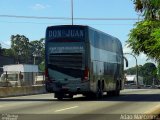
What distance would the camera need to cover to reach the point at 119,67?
1575 inches

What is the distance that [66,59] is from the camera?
3006cm

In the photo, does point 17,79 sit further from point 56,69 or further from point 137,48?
point 137,48

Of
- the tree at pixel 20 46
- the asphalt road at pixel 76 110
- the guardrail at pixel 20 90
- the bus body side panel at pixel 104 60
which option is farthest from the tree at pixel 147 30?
the tree at pixel 20 46

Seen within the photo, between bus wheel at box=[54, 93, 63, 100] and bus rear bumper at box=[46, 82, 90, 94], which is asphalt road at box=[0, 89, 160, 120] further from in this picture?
Answer: bus wheel at box=[54, 93, 63, 100]

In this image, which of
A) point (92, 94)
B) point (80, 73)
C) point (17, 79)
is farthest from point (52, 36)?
point (17, 79)

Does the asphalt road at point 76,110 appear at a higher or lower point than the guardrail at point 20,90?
lower

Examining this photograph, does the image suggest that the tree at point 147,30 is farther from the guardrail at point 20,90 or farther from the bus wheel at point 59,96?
the guardrail at point 20,90

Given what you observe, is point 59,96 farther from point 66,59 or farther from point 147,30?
point 147,30

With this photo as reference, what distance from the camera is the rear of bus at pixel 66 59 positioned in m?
29.9

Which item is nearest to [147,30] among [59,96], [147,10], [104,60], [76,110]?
[147,10]

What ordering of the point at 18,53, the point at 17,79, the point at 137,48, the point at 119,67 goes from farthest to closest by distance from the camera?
the point at 18,53 → the point at 17,79 → the point at 119,67 → the point at 137,48

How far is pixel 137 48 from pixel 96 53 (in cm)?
1353

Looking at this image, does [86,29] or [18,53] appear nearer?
[86,29]

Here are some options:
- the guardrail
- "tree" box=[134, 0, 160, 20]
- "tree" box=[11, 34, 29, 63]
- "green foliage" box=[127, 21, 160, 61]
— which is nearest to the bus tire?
the guardrail
